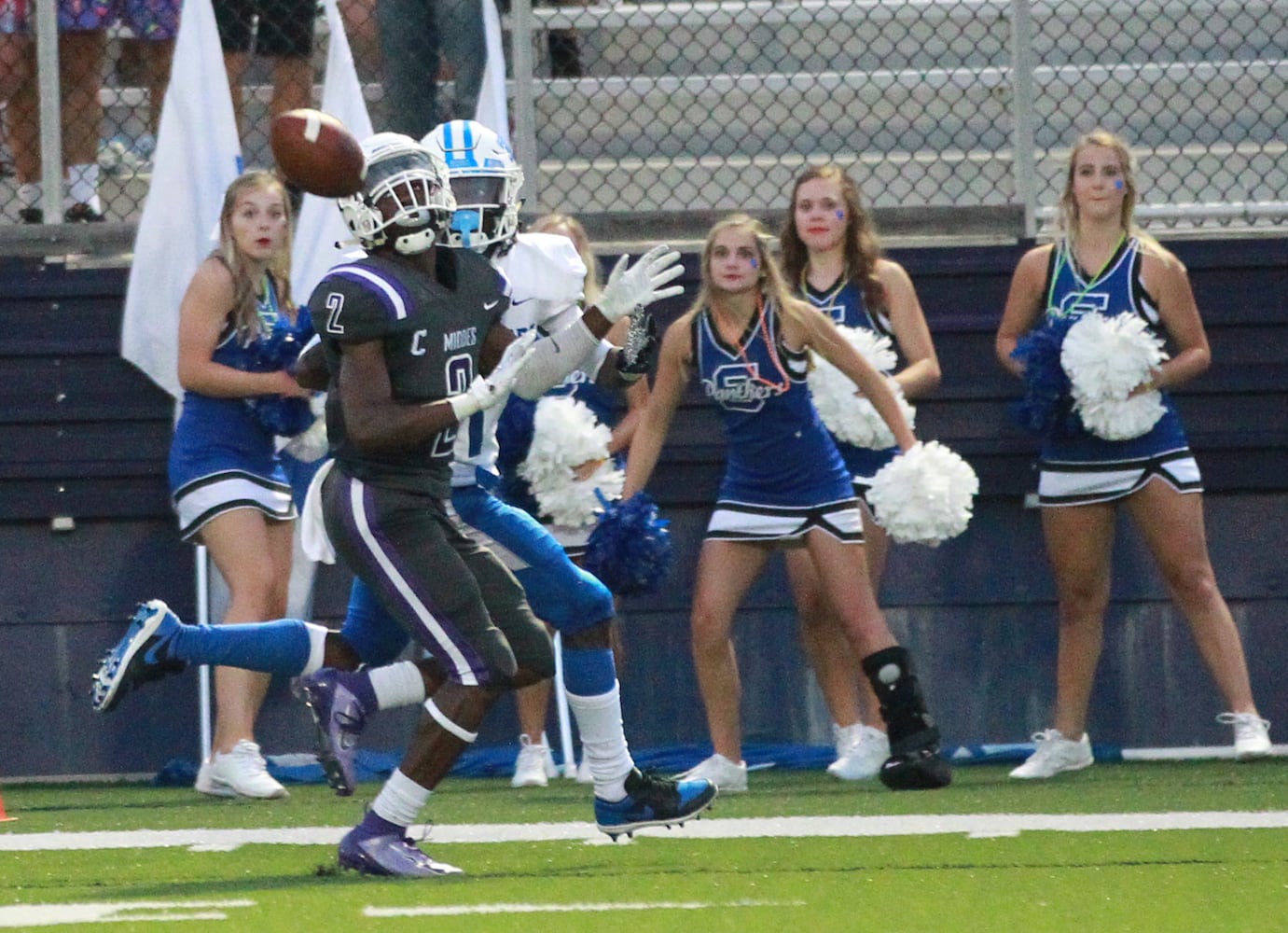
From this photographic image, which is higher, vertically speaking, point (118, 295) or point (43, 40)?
point (43, 40)

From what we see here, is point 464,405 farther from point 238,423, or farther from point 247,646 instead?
point 238,423

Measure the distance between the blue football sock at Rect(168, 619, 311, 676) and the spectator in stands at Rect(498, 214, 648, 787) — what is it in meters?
1.85

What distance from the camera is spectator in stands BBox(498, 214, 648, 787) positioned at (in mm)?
7234

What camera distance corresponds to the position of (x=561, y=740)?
8172 mm

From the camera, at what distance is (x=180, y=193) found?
27.1 ft

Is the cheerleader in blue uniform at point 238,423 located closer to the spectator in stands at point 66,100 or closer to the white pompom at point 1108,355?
the spectator in stands at point 66,100

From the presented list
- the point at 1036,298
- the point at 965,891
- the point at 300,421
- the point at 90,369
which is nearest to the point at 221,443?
the point at 300,421

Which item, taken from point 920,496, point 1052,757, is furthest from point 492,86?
point 1052,757

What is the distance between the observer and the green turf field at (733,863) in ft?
14.1

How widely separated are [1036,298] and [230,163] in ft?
9.96

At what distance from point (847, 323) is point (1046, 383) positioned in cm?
70

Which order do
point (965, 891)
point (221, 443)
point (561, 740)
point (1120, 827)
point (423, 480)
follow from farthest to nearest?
point (561, 740), point (221, 443), point (1120, 827), point (423, 480), point (965, 891)

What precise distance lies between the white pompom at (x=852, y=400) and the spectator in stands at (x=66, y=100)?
316 cm

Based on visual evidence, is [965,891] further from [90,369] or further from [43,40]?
[43,40]
